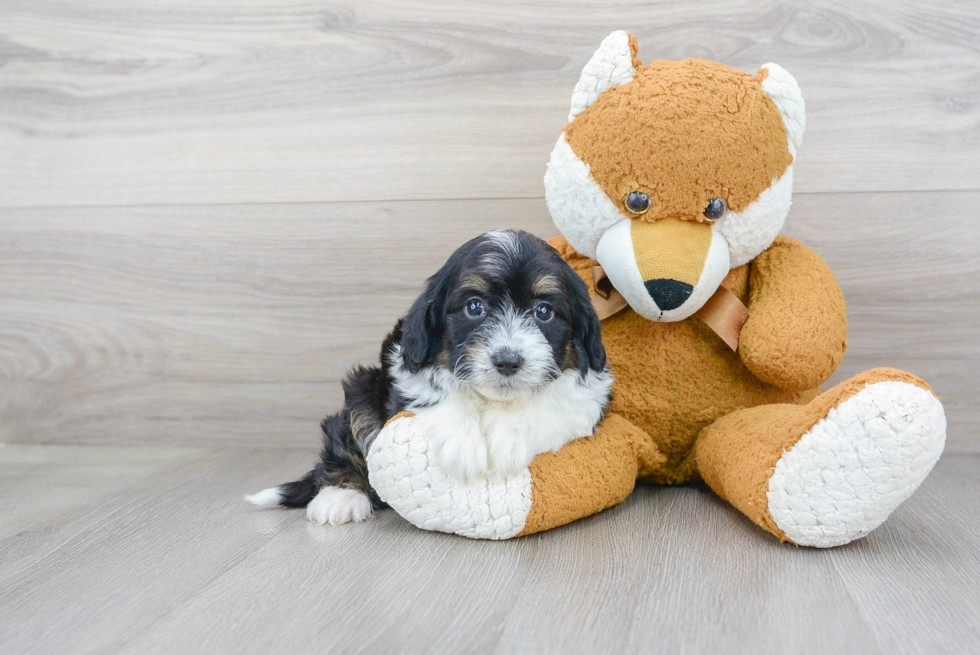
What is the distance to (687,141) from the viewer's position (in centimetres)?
159

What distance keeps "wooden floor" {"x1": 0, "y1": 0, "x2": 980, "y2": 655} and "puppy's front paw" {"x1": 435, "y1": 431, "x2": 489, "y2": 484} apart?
0.21 metres

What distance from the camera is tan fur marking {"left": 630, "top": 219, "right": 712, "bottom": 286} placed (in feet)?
5.23

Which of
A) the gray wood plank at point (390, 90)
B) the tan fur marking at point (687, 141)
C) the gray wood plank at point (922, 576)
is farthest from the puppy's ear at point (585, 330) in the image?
the gray wood plank at point (390, 90)

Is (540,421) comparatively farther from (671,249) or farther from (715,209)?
(715,209)

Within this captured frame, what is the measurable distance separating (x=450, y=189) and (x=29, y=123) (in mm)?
1427

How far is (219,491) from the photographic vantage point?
1.97 m

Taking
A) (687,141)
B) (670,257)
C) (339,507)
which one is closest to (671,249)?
(670,257)

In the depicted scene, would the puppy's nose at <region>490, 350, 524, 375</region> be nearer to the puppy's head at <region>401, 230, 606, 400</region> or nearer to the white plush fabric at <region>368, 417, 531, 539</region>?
the puppy's head at <region>401, 230, 606, 400</region>

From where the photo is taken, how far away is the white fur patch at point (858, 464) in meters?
1.27

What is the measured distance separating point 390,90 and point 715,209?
117cm

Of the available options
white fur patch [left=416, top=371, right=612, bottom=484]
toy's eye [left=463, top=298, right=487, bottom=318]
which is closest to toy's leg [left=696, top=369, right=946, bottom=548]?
white fur patch [left=416, top=371, right=612, bottom=484]

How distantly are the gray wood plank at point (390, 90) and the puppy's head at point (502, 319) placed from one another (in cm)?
84

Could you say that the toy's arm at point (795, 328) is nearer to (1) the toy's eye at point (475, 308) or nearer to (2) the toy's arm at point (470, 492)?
(2) the toy's arm at point (470, 492)

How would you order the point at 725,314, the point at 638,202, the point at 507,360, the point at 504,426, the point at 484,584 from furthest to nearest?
the point at 725,314
the point at 638,202
the point at 504,426
the point at 507,360
the point at 484,584
